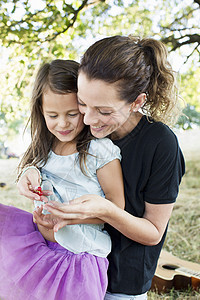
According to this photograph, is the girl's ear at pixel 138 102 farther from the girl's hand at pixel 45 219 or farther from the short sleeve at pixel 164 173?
the girl's hand at pixel 45 219

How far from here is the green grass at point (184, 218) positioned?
201cm

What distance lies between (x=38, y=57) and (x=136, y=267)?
2.05 meters

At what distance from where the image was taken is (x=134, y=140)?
1.19 m

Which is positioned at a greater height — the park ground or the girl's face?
the girl's face

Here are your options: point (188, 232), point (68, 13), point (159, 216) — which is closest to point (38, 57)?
point (68, 13)

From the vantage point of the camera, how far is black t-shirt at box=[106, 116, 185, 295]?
116cm

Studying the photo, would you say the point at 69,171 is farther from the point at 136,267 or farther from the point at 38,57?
the point at 38,57

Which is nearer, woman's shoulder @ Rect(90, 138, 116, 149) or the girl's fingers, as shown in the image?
the girl's fingers

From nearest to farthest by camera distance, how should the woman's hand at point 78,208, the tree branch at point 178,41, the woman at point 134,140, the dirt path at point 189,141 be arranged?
the woman's hand at point 78,208 → the woman at point 134,140 → the tree branch at point 178,41 → the dirt path at point 189,141

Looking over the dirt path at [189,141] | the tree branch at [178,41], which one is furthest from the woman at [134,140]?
the dirt path at [189,141]

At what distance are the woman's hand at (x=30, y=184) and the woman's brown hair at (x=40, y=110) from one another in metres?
0.07

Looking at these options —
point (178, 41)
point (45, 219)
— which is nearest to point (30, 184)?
point (45, 219)

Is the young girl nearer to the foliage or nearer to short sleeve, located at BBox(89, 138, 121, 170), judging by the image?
short sleeve, located at BBox(89, 138, 121, 170)

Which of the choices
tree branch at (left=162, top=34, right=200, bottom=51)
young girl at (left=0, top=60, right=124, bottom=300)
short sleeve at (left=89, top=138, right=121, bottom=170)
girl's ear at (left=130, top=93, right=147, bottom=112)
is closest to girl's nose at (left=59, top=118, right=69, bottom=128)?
young girl at (left=0, top=60, right=124, bottom=300)
